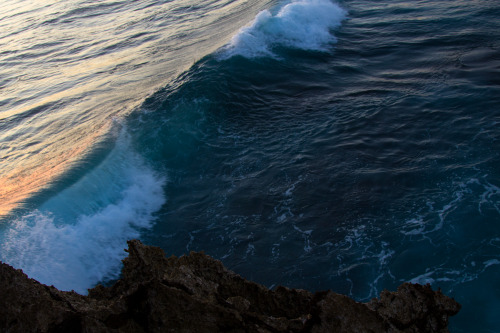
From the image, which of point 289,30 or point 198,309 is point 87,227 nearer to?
point 198,309

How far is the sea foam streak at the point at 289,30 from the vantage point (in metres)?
16.0

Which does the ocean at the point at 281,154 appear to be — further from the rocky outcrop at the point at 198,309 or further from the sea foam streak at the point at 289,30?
the rocky outcrop at the point at 198,309

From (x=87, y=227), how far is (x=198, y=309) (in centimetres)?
586

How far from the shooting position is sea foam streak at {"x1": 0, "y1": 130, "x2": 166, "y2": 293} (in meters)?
7.77

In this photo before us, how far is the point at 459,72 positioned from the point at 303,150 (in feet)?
19.6

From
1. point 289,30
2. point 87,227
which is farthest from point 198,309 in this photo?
point 289,30

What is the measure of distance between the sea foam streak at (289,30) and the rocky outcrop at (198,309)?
40.3ft

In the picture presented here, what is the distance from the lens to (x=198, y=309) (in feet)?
12.4

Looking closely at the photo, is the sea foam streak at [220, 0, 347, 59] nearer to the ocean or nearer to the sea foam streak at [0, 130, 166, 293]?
the ocean

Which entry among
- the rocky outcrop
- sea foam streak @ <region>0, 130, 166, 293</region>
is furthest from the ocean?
the rocky outcrop

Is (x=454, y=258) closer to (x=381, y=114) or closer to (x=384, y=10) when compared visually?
(x=381, y=114)

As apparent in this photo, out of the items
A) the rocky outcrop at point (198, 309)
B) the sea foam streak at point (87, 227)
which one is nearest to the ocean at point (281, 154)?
the sea foam streak at point (87, 227)

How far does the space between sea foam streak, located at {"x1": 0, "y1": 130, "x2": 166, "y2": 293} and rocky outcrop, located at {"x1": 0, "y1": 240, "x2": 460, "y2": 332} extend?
4.02m

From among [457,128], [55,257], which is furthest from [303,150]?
[55,257]
